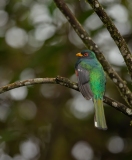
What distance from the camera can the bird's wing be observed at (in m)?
4.88

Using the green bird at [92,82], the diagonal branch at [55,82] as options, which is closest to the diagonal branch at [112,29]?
the diagonal branch at [55,82]

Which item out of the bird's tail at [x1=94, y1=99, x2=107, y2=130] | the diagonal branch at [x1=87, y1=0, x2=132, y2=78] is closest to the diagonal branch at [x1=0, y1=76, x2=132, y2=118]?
the diagonal branch at [x1=87, y1=0, x2=132, y2=78]

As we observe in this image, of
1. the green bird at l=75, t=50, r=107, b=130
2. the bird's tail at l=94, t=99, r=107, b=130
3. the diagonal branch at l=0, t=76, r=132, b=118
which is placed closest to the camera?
the diagonal branch at l=0, t=76, r=132, b=118

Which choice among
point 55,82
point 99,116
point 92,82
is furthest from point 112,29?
point 92,82

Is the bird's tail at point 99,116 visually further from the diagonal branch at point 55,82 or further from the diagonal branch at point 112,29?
the diagonal branch at point 112,29

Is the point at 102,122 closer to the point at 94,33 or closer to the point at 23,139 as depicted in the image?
the point at 94,33

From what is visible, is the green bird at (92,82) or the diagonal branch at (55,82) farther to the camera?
the green bird at (92,82)

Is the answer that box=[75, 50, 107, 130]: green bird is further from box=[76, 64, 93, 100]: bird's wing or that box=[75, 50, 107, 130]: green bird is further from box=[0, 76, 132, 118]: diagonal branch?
box=[0, 76, 132, 118]: diagonal branch

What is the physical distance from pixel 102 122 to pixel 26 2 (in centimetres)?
358

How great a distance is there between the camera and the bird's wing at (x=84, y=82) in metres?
4.88

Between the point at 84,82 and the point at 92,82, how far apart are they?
0.67 ft

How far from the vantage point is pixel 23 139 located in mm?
7621

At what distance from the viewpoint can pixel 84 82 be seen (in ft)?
16.6

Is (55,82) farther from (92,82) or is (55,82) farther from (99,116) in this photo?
(92,82)
